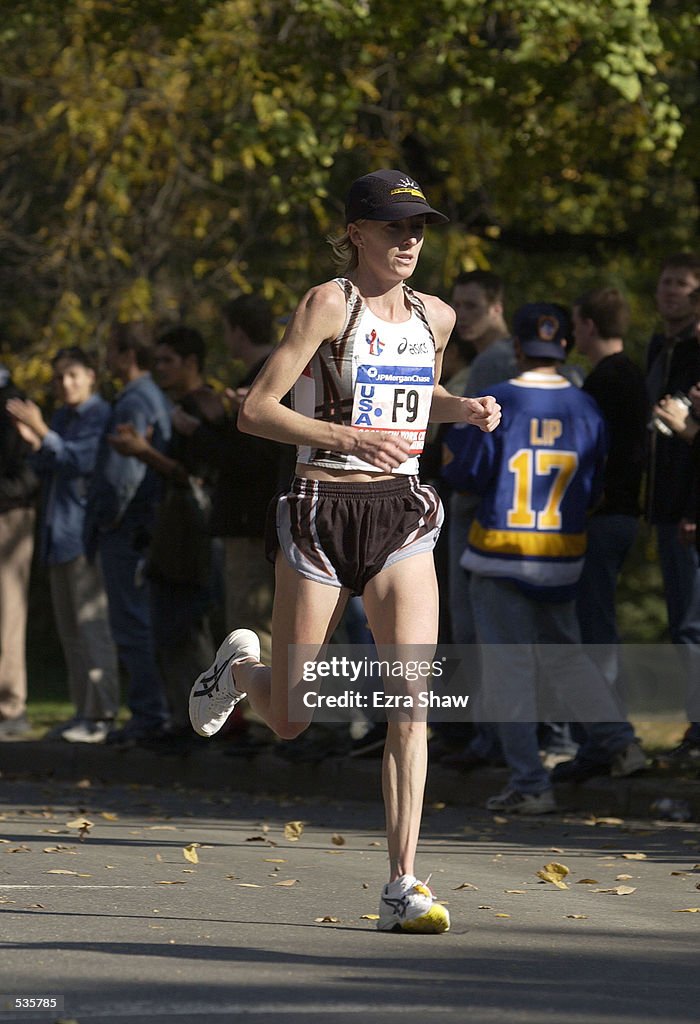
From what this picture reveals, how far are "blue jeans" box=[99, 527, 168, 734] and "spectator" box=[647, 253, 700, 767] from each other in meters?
3.27

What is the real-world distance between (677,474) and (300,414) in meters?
4.30

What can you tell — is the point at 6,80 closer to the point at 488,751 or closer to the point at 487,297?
the point at 487,297

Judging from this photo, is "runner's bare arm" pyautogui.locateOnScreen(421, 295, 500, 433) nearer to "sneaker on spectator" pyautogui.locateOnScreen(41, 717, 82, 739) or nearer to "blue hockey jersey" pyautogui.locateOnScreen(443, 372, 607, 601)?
"blue hockey jersey" pyautogui.locateOnScreen(443, 372, 607, 601)

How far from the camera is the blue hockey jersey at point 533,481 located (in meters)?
9.52

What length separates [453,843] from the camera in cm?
852

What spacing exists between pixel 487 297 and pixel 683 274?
1057mm

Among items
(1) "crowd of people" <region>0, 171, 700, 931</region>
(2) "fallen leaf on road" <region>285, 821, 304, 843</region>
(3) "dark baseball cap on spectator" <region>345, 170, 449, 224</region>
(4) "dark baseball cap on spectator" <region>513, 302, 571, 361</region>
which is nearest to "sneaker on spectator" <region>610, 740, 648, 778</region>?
(1) "crowd of people" <region>0, 171, 700, 931</region>

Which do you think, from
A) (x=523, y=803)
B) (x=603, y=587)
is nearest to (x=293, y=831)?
(x=523, y=803)

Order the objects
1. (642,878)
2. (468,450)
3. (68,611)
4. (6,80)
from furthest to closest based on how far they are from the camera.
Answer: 1. (6,80)
2. (68,611)
3. (468,450)
4. (642,878)

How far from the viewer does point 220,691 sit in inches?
270

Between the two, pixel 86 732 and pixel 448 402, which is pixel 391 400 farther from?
pixel 86 732

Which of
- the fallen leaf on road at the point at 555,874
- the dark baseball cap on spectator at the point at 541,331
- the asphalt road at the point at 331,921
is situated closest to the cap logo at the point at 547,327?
the dark baseball cap on spectator at the point at 541,331

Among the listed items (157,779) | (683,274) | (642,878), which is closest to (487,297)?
(683,274)

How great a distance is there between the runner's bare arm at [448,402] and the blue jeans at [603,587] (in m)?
3.56
